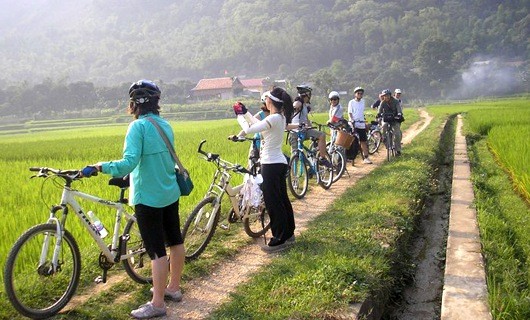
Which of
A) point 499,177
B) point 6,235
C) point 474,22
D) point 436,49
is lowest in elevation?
point 499,177

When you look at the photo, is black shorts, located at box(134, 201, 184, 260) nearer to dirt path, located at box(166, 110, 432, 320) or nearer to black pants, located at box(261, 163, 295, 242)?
dirt path, located at box(166, 110, 432, 320)

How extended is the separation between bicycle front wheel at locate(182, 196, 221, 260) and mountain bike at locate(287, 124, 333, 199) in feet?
6.95

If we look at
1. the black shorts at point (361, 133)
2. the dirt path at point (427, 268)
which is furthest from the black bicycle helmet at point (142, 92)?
the black shorts at point (361, 133)

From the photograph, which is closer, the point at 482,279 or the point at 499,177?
the point at 482,279

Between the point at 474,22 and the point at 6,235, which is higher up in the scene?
the point at 474,22

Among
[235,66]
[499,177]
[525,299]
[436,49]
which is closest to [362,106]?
[499,177]

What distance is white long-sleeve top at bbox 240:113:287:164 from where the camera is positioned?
4270 mm

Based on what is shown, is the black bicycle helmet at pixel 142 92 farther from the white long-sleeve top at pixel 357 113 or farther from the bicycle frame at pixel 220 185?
the white long-sleeve top at pixel 357 113

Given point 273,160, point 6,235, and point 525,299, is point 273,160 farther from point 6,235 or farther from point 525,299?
point 6,235

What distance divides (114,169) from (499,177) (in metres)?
7.48

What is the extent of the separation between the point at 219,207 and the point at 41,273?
178cm

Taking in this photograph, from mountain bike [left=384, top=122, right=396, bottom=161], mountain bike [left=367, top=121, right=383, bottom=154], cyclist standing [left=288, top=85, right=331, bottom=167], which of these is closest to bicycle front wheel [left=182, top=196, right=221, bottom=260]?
cyclist standing [left=288, top=85, right=331, bottom=167]

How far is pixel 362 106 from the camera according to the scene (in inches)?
381

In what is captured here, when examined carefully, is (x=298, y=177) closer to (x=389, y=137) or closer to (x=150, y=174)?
(x=150, y=174)
